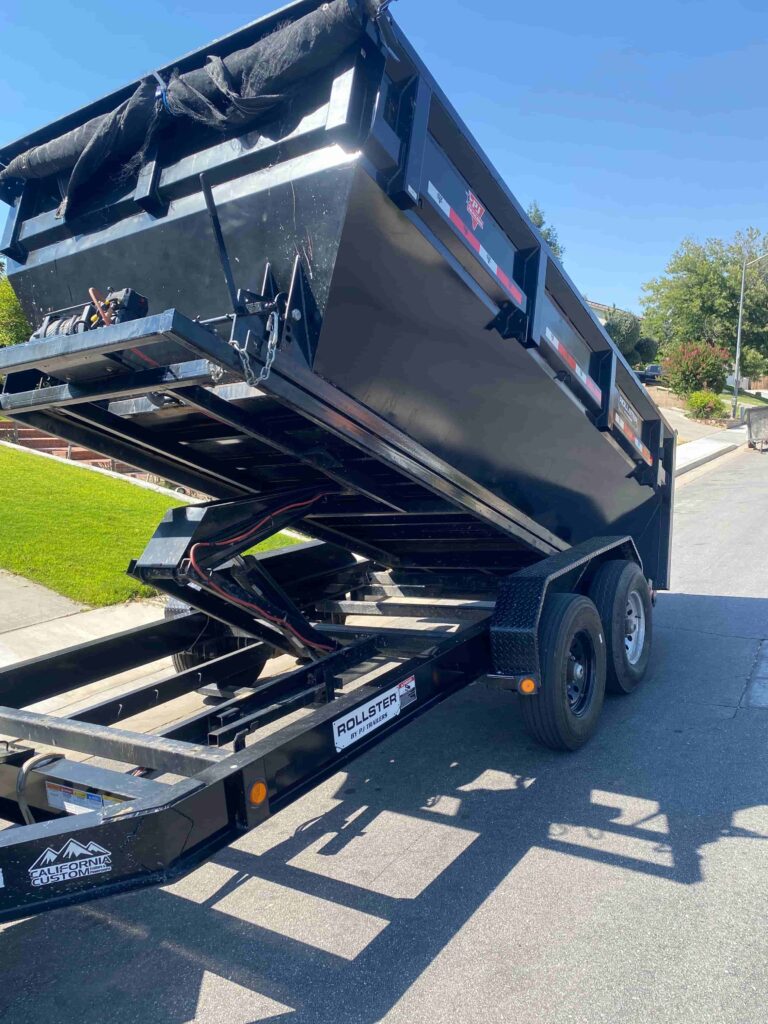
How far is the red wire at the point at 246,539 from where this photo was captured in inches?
147

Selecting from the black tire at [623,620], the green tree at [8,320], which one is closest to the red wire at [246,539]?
the black tire at [623,620]

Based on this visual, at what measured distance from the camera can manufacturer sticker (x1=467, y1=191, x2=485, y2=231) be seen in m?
3.70

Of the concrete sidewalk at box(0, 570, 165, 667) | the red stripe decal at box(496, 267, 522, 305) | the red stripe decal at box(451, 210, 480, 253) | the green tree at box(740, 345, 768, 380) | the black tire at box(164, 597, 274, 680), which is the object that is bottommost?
the concrete sidewalk at box(0, 570, 165, 667)

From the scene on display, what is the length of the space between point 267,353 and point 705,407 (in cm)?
3308

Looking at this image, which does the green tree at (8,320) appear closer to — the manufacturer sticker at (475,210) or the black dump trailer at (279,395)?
the black dump trailer at (279,395)

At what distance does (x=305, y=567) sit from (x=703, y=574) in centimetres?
594

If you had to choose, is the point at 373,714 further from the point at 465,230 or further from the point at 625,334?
the point at 625,334

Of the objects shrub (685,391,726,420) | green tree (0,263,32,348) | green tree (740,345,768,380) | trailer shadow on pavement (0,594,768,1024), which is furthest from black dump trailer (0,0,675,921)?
green tree (740,345,768,380)

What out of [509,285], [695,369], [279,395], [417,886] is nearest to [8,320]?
[509,285]

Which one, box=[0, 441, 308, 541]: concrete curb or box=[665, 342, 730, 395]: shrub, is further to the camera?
box=[665, 342, 730, 395]: shrub

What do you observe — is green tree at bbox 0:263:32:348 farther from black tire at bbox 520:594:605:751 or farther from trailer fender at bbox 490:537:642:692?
black tire at bbox 520:594:605:751

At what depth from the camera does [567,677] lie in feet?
15.5

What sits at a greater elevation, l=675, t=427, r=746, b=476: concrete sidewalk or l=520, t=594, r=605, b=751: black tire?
l=675, t=427, r=746, b=476: concrete sidewalk

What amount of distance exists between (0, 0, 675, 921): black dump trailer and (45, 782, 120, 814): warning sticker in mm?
11
